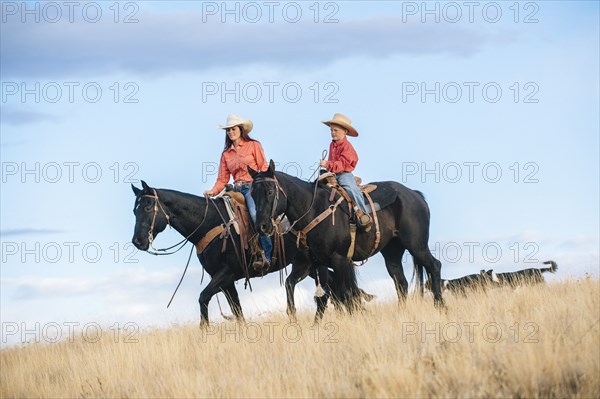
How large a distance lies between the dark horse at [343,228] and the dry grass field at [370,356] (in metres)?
0.60

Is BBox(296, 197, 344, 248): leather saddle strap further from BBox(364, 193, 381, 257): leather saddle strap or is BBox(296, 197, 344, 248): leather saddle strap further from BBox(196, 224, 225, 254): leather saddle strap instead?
BBox(196, 224, 225, 254): leather saddle strap

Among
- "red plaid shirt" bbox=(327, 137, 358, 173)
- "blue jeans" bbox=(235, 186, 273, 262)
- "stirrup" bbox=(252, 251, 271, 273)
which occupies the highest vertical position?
"red plaid shirt" bbox=(327, 137, 358, 173)

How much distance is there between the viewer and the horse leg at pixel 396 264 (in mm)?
15500

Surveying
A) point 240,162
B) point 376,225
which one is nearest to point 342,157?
point 376,225

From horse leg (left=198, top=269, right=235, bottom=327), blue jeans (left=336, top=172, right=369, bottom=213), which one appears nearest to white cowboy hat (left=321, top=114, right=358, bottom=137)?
blue jeans (left=336, top=172, right=369, bottom=213)

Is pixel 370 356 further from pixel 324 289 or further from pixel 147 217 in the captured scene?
pixel 147 217

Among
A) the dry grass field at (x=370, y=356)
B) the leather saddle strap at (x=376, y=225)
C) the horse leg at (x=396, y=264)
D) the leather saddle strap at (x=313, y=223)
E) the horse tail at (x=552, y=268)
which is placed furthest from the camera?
the horse tail at (x=552, y=268)

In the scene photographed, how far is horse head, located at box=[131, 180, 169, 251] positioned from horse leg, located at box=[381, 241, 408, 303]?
152 inches

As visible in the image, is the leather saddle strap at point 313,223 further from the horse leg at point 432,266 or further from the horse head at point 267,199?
the horse leg at point 432,266

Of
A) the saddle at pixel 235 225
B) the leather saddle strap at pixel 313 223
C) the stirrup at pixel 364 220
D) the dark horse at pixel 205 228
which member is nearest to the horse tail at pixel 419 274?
the stirrup at pixel 364 220

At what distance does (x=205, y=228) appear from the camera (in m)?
14.8

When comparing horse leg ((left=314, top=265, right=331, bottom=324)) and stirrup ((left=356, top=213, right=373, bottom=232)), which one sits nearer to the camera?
horse leg ((left=314, top=265, right=331, bottom=324))

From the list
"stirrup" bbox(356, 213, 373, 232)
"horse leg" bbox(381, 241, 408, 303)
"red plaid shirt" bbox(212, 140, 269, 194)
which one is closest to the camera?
"stirrup" bbox(356, 213, 373, 232)

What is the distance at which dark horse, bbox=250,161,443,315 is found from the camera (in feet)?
42.3
